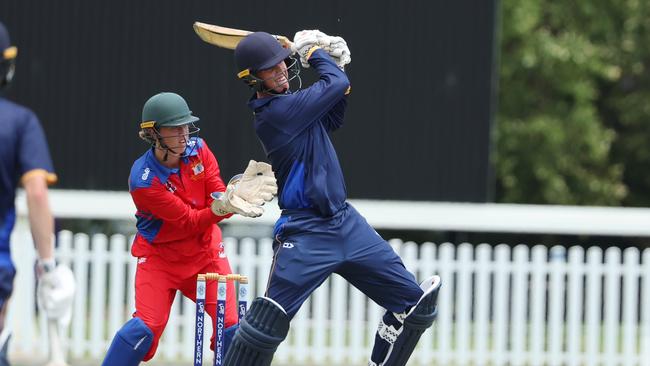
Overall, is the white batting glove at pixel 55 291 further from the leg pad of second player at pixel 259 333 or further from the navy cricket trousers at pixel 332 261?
the navy cricket trousers at pixel 332 261

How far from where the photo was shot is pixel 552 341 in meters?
10.6

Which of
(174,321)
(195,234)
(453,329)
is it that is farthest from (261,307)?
(453,329)

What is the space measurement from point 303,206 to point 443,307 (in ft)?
14.4

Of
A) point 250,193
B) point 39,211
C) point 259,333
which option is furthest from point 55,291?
point 250,193

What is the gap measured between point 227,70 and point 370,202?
1.47 meters

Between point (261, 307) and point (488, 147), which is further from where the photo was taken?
point (488, 147)

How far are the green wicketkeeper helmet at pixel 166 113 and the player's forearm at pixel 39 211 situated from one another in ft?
3.49

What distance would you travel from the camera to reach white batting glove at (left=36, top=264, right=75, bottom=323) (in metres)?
5.85

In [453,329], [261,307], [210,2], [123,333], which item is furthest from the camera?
[453,329]

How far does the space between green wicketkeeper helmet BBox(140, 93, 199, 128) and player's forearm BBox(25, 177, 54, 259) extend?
A: 106 centimetres

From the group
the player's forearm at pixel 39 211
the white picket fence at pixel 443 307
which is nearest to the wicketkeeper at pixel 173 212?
the player's forearm at pixel 39 211

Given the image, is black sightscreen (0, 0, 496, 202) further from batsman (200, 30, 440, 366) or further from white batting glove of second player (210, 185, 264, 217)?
batsman (200, 30, 440, 366)

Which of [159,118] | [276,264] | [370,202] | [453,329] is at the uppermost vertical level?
[159,118]

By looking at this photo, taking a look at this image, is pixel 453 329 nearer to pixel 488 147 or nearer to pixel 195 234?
pixel 488 147
